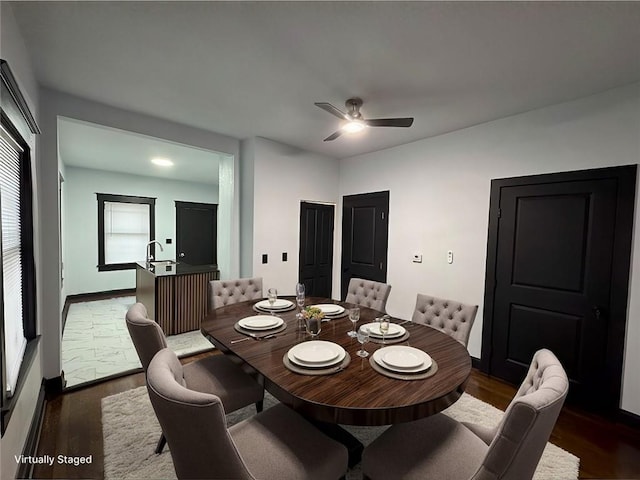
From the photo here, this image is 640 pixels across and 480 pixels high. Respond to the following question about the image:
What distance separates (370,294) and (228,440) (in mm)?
2079

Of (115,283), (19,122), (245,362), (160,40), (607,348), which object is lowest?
(115,283)

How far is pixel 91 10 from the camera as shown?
1.56m

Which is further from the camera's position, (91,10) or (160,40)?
(160,40)

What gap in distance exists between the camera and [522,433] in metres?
0.95

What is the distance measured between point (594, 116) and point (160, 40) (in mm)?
3356

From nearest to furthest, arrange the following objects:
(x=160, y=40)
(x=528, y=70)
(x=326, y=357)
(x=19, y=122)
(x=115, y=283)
Answer: (x=326, y=357)
(x=19, y=122)
(x=160, y=40)
(x=528, y=70)
(x=115, y=283)

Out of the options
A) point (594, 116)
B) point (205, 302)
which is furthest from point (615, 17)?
point (205, 302)

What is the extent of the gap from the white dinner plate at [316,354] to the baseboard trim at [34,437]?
1686 millimetres

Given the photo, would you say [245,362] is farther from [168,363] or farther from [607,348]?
[607,348]

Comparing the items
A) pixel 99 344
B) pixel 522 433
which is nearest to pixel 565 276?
pixel 522 433

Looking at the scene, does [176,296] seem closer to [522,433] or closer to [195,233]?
[195,233]

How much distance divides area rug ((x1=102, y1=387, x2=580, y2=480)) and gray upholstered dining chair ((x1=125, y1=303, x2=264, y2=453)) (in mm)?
143

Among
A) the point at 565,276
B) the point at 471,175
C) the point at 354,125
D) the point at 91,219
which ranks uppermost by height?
the point at 354,125

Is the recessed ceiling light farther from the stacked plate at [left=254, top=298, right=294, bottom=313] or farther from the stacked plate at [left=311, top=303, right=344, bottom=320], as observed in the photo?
the stacked plate at [left=311, top=303, right=344, bottom=320]
